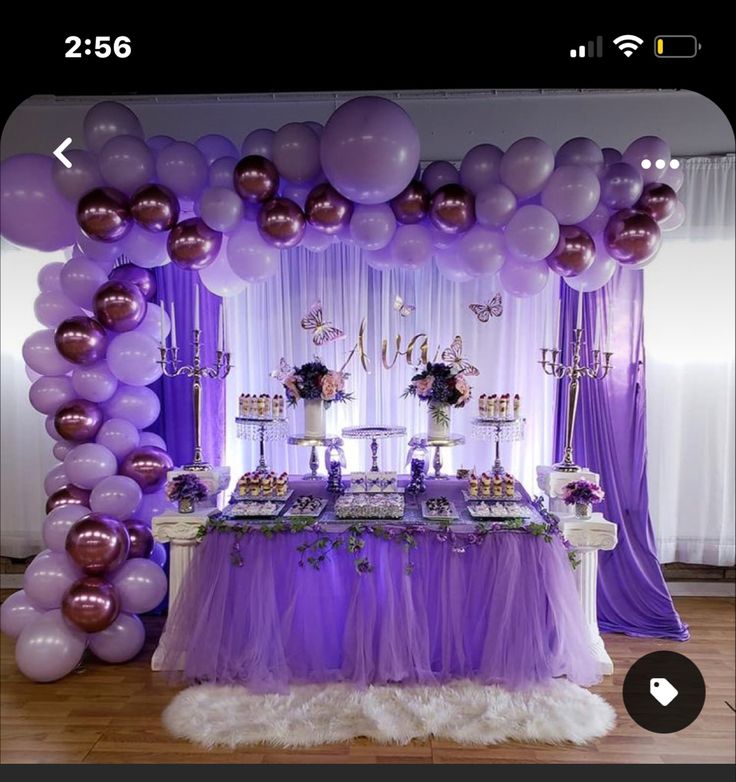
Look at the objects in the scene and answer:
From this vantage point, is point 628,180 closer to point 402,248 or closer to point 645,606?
point 402,248

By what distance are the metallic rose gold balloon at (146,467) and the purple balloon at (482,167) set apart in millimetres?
2153

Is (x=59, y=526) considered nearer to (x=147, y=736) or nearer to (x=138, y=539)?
(x=138, y=539)

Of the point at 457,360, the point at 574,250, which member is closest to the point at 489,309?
the point at 457,360

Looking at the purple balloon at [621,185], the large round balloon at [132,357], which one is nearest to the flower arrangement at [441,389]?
the purple balloon at [621,185]

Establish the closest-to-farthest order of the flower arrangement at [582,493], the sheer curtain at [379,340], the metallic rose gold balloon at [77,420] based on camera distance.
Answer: the flower arrangement at [582,493]
the metallic rose gold balloon at [77,420]
the sheer curtain at [379,340]

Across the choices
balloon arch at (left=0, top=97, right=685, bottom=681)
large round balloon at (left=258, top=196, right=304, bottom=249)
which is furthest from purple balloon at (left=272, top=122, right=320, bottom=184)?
large round balloon at (left=258, top=196, right=304, bottom=249)

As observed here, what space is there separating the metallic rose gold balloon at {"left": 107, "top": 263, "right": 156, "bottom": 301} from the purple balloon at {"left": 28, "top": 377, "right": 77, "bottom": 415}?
0.62 meters

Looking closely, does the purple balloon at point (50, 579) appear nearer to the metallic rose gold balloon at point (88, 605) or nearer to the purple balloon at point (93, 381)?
the metallic rose gold balloon at point (88, 605)

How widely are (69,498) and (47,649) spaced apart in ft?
2.43

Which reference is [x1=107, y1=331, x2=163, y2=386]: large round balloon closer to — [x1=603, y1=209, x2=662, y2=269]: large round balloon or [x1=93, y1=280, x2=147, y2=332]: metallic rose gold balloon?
[x1=93, y1=280, x2=147, y2=332]: metallic rose gold balloon

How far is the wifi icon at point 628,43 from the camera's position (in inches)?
34.4

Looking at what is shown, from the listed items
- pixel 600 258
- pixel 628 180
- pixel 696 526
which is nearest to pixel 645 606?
pixel 696 526

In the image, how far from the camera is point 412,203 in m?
3.02

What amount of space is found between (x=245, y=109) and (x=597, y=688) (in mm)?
3498
